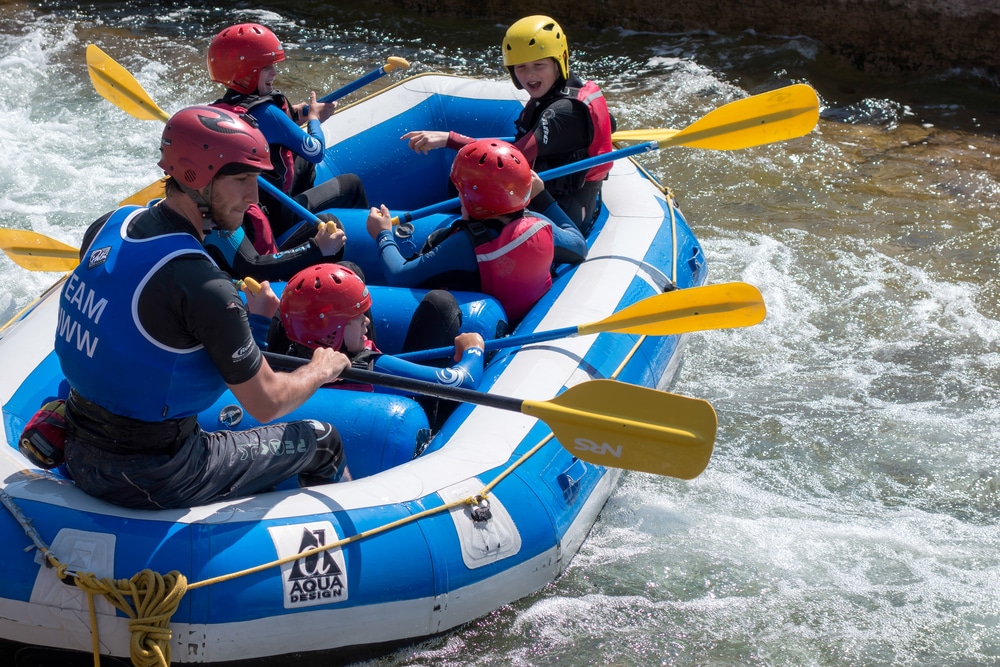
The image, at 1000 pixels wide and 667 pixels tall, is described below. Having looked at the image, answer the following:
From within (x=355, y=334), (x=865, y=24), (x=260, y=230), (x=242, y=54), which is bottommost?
(x=865, y=24)

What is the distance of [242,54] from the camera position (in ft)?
14.3

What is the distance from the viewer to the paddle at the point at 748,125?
468 centimetres

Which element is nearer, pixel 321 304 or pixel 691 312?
pixel 321 304

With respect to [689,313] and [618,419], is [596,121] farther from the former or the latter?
[618,419]

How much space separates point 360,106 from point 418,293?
2.02m

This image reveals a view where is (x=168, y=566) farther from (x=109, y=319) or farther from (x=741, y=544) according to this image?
(x=741, y=544)

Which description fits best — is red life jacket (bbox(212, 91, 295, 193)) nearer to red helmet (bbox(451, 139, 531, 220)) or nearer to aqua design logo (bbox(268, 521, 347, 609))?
red helmet (bbox(451, 139, 531, 220))

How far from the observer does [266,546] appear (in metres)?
2.84

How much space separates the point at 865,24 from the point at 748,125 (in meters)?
4.23

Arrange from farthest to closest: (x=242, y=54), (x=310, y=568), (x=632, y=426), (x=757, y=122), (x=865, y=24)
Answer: (x=865, y=24), (x=757, y=122), (x=242, y=54), (x=632, y=426), (x=310, y=568)

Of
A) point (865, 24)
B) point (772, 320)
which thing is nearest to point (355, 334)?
point (772, 320)

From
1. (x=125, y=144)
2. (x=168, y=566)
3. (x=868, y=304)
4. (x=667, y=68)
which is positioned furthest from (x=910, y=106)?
(x=168, y=566)

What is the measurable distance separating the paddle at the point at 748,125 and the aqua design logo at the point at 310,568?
6.69ft

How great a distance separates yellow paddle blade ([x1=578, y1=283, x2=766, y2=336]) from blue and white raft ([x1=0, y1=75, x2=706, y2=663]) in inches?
10.3
